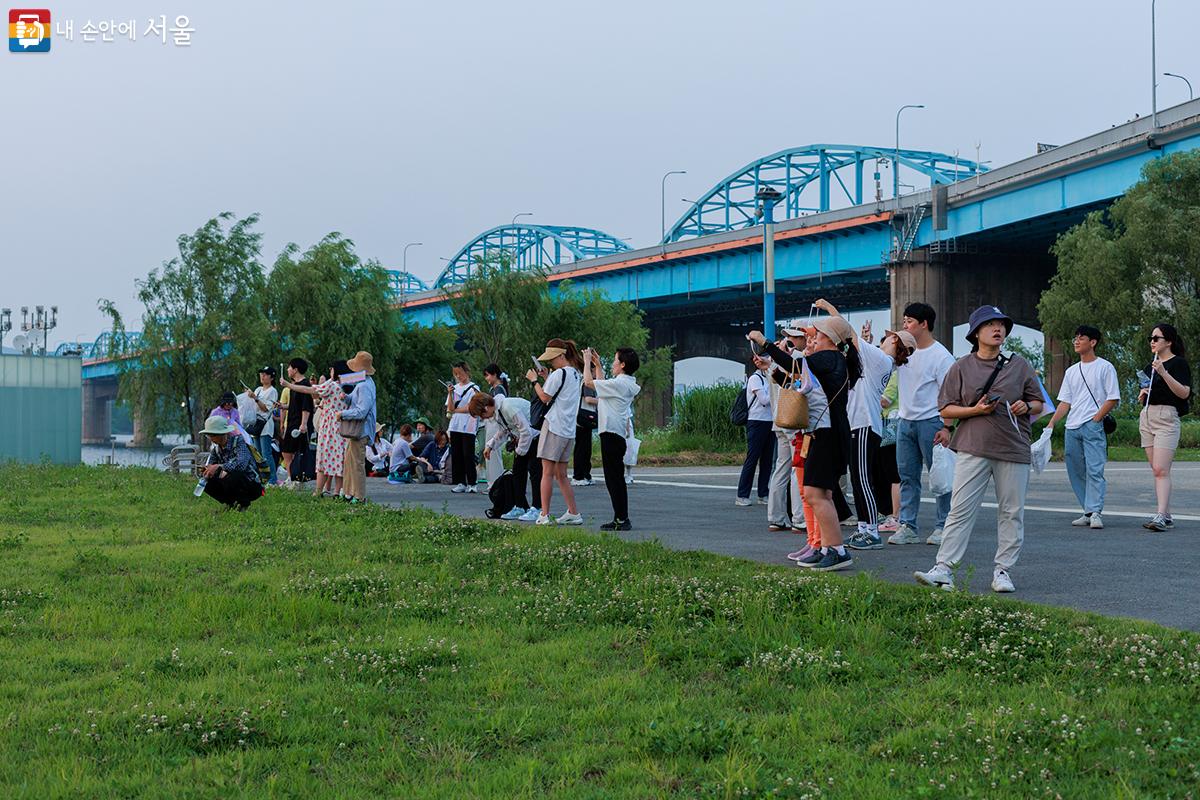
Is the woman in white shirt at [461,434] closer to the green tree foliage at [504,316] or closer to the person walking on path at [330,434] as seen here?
the person walking on path at [330,434]

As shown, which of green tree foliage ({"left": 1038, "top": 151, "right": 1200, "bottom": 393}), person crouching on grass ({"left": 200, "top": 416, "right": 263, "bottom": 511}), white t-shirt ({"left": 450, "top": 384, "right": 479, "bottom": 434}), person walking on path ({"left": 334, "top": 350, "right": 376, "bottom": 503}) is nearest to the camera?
person crouching on grass ({"left": 200, "top": 416, "right": 263, "bottom": 511})

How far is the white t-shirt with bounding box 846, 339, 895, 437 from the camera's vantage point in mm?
9750

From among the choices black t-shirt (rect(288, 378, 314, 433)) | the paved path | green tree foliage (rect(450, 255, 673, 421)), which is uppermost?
green tree foliage (rect(450, 255, 673, 421))

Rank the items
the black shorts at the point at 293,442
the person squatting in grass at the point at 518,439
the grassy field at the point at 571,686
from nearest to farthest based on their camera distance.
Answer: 1. the grassy field at the point at 571,686
2. the person squatting in grass at the point at 518,439
3. the black shorts at the point at 293,442

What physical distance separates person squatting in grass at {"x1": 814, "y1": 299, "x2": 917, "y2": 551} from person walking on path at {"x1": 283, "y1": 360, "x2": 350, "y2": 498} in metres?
6.30

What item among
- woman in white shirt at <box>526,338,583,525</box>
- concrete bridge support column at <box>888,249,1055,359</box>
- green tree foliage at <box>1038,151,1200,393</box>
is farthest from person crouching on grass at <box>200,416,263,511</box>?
concrete bridge support column at <box>888,249,1055,359</box>

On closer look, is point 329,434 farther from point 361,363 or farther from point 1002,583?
point 1002,583

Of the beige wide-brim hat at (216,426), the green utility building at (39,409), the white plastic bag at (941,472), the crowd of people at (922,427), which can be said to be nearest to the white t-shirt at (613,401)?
the crowd of people at (922,427)

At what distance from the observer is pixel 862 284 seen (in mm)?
52969

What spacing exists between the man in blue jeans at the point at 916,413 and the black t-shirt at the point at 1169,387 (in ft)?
7.21

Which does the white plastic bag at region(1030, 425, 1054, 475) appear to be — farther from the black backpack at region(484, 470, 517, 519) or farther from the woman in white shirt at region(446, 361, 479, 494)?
the woman in white shirt at region(446, 361, 479, 494)

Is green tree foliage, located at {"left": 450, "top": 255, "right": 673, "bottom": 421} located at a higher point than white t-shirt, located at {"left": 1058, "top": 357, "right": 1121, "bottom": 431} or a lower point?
higher

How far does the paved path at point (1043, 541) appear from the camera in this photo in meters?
7.27

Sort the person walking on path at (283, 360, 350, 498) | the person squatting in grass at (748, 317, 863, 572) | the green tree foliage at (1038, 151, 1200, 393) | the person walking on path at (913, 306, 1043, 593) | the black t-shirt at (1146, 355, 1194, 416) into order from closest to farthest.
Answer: the person walking on path at (913, 306, 1043, 593)
the person squatting in grass at (748, 317, 863, 572)
the black t-shirt at (1146, 355, 1194, 416)
the person walking on path at (283, 360, 350, 498)
the green tree foliage at (1038, 151, 1200, 393)
